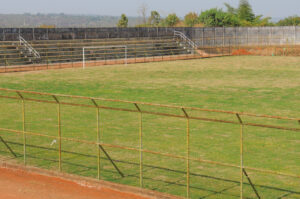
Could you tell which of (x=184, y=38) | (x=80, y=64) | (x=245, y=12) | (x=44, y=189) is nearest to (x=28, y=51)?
(x=80, y=64)

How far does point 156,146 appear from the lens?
16.6 metres

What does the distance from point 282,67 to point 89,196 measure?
3430 centimetres

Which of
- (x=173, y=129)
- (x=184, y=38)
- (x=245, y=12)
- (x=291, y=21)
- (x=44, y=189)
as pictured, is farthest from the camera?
(x=291, y=21)

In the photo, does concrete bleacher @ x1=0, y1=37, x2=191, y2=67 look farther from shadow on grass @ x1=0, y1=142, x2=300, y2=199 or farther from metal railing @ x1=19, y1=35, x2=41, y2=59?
shadow on grass @ x1=0, y1=142, x2=300, y2=199

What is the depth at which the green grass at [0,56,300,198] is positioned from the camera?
43.9ft

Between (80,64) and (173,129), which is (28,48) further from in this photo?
(173,129)

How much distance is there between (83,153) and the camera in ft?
52.2

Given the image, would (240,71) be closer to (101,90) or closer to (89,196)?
(101,90)

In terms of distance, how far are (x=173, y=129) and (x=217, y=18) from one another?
71.2 metres

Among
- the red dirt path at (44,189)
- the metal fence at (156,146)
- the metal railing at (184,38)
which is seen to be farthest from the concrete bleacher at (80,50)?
the red dirt path at (44,189)

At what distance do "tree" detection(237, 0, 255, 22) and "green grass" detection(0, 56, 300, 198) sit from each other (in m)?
70.1

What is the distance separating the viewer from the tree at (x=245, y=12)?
347 feet

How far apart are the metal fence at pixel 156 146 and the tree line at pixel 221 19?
220ft

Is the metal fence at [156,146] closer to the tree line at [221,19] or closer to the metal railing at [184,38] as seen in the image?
the metal railing at [184,38]
